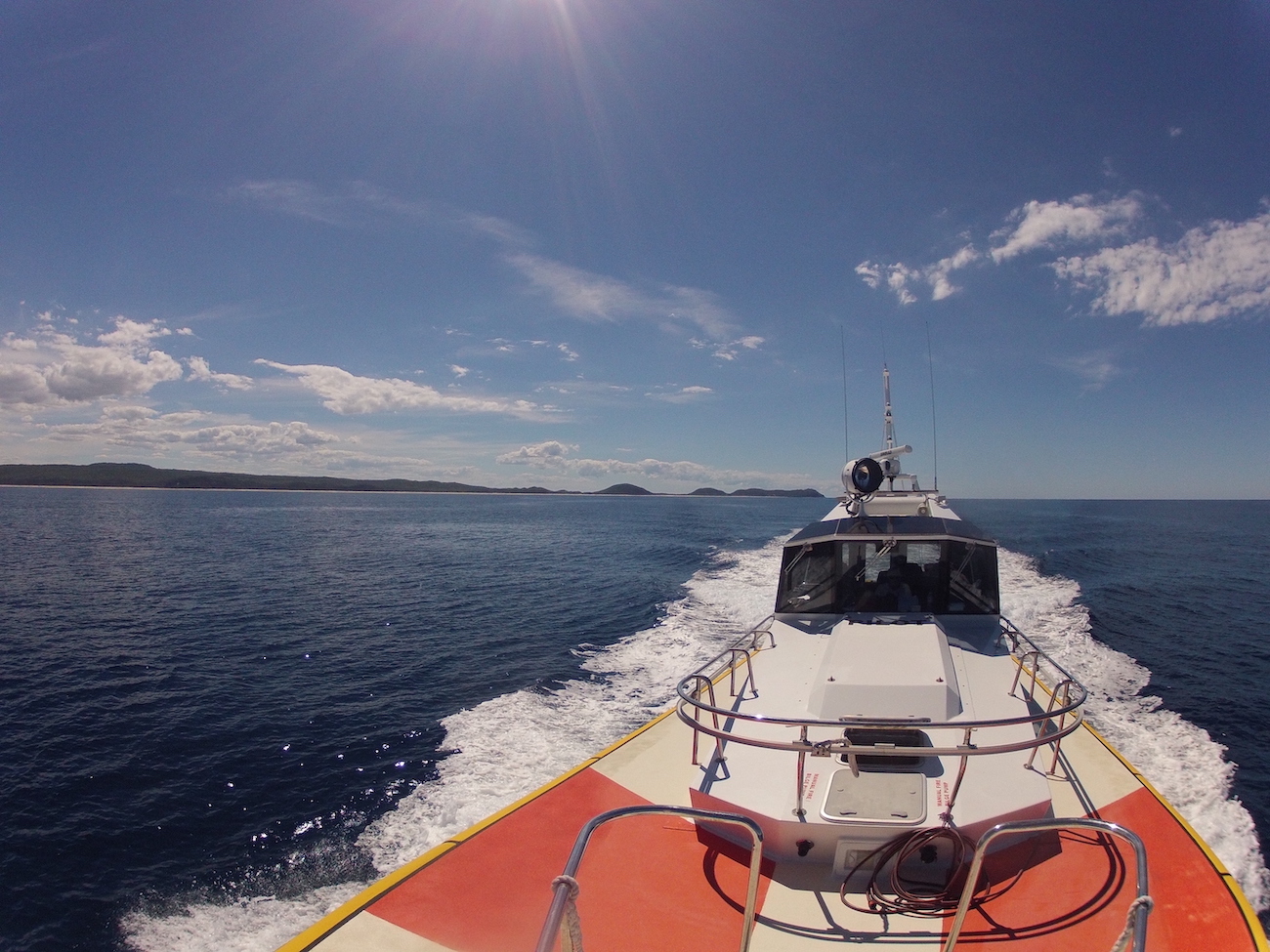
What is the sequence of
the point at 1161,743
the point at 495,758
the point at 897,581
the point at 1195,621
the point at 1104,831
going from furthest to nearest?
the point at 1195,621 → the point at 1161,743 → the point at 495,758 → the point at 897,581 → the point at 1104,831

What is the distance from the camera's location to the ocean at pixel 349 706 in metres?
7.80

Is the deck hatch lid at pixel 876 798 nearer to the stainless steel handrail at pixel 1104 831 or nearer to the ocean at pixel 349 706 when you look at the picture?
the stainless steel handrail at pixel 1104 831

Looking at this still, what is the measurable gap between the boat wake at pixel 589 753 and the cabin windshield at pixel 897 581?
4313mm

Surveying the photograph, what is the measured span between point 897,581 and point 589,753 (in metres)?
6.18

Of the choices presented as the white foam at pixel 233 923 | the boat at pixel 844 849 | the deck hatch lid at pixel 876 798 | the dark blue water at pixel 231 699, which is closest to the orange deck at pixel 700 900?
the boat at pixel 844 849

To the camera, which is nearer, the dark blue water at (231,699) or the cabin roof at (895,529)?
the dark blue water at (231,699)

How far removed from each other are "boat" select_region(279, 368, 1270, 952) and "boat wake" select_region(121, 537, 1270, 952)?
3743 millimetres

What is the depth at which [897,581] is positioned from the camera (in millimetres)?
9609

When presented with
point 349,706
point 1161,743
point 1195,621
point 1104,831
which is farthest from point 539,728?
point 1195,621

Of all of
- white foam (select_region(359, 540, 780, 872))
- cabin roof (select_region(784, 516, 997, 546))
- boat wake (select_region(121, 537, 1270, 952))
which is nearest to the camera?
boat wake (select_region(121, 537, 1270, 952))

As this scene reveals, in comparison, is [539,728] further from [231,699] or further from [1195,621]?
[1195,621]

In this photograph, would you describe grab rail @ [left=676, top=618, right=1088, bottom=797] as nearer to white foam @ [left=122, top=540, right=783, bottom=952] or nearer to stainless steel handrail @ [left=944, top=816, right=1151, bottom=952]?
stainless steel handrail @ [left=944, top=816, right=1151, bottom=952]

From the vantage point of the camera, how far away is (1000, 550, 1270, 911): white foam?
820 cm

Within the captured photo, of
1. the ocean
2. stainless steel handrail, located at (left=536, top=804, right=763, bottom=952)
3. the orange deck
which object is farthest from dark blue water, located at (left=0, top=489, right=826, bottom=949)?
stainless steel handrail, located at (left=536, top=804, right=763, bottom=952)
